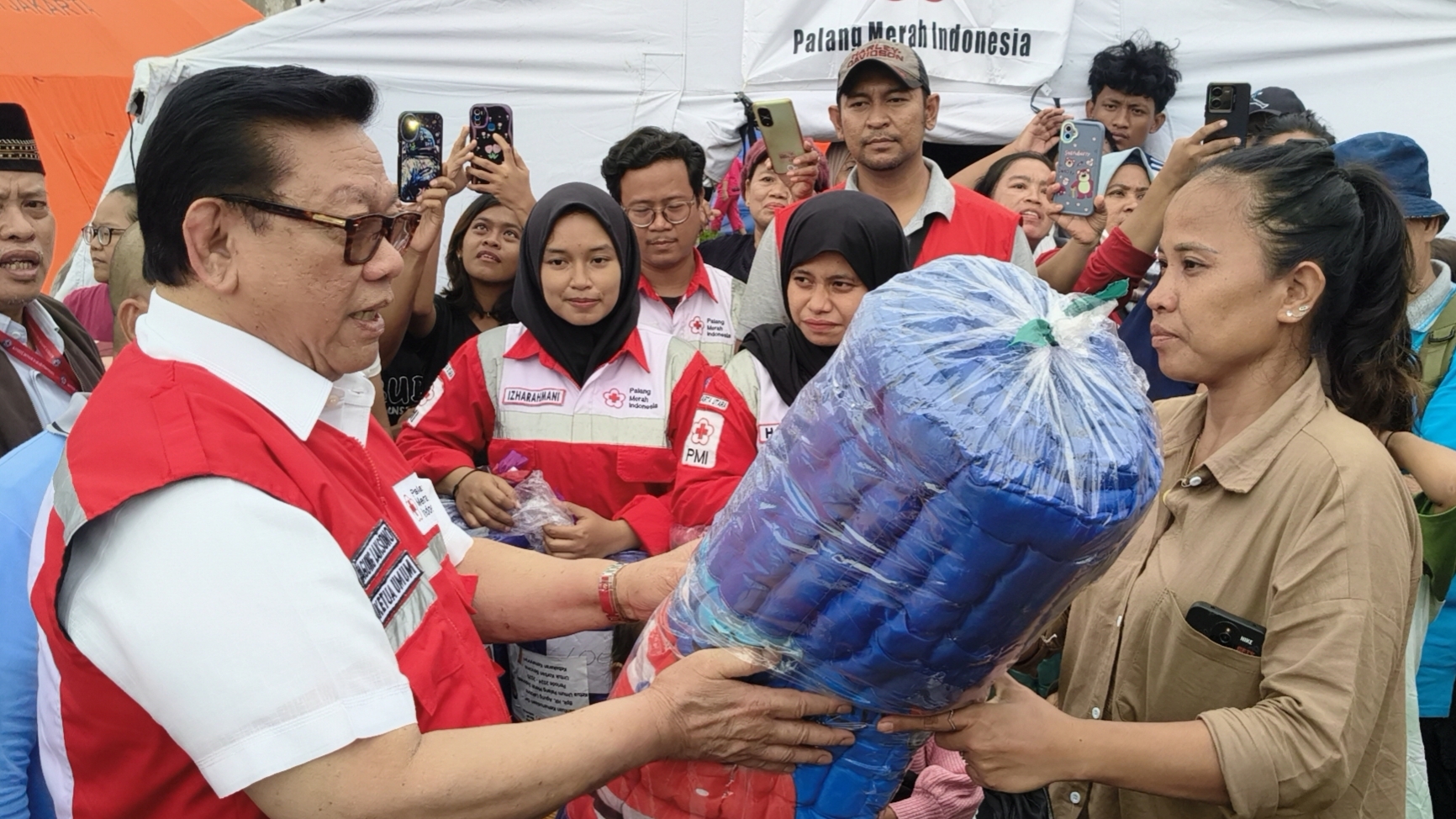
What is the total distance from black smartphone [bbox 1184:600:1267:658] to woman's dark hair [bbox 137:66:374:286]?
64.4 inches

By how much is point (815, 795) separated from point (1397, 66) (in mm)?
5790

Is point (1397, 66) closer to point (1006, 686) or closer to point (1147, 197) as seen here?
point (1147, 197)

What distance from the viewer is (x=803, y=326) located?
304cm

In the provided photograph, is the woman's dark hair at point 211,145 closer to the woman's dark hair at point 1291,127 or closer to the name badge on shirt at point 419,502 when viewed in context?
the name badge on shirt at point 419,502

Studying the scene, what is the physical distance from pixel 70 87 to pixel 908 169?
749 cm

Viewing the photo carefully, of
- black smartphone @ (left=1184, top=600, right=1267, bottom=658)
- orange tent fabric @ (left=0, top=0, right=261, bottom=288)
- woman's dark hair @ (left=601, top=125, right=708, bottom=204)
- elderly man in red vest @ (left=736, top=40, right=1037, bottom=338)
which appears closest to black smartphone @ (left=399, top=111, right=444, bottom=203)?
woman's dark hair @ (left=601, top=125, right=708, bottom=204)

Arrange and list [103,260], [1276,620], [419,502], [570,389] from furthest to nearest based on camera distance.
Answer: [103,260] → [570,389] → [419,502] → [1276,620]

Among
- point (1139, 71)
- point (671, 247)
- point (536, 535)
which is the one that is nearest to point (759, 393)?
point (536, 535)

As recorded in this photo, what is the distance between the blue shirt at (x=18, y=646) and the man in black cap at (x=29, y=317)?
1122 mm

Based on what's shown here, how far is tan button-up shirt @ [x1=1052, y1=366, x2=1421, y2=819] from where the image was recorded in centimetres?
177

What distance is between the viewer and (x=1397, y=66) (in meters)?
5.78

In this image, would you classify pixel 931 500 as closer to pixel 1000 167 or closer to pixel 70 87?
pixel 1000 167

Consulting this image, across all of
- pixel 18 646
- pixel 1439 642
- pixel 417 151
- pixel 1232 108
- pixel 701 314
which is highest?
pixel 1232 108

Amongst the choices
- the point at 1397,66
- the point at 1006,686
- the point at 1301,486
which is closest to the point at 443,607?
the point at 1006,686
